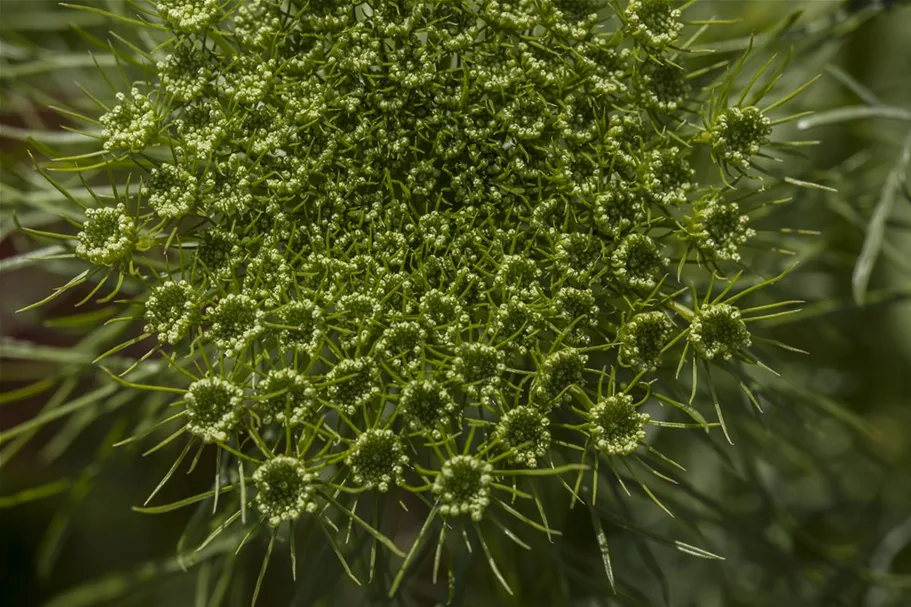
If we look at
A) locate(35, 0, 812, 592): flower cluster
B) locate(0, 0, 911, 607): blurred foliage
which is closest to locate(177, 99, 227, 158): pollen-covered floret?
locate(35, 0, 812, 592): flower cluster

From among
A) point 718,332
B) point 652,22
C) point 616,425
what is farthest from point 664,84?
point 616,425

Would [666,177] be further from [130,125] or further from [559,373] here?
[130,125]

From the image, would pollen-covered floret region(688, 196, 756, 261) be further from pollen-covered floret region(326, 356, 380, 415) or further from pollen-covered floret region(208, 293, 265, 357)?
pollen-covered floret region(208, 293, 265, 357)

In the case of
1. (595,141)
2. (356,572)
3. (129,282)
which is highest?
(595,141)

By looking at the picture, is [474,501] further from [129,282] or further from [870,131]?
[870,131]

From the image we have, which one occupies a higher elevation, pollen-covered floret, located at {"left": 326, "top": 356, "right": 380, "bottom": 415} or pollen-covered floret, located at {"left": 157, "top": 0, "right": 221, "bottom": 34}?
pollen-covered floret, located at {"left": 157, "top": 0, "right": 221, "bottom": 34}

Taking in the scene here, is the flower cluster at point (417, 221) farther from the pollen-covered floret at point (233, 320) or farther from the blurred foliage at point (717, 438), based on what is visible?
the blurred foliage at point (717, 438)

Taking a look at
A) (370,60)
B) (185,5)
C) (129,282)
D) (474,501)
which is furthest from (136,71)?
(474,501)
